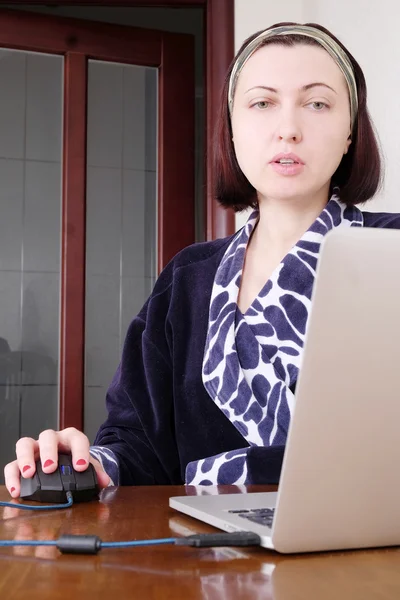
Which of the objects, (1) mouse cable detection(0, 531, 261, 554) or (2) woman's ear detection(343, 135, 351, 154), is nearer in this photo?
(1) mouse cable detection(0, 531, 261, 554)

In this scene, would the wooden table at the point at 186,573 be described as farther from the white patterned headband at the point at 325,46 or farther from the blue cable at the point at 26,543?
the white patterned headband at the point at 325,46

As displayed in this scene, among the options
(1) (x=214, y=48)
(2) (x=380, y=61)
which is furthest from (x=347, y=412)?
(1) (x=214, y=48)

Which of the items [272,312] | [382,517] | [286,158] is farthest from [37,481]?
[286,158]

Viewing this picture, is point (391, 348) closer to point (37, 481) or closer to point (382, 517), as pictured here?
point (382, 517)

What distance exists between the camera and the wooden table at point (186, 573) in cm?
44

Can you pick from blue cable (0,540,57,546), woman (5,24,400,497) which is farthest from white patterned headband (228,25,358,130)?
blue cable (0,540,57,546)

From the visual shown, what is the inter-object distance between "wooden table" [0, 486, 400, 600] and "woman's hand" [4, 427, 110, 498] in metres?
0.22

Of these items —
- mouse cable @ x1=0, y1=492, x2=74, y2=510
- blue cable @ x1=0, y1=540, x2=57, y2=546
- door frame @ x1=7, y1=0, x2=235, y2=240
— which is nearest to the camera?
blue cable @ x1=0, y1=540, x2=57, y2=546

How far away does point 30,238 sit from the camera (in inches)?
111

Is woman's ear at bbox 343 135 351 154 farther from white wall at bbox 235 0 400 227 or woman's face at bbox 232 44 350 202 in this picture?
white wall at bbox 235 0 400 227

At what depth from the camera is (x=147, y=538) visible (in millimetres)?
591

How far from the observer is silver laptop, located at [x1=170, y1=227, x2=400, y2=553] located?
18.0 inches

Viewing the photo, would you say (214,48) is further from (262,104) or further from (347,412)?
(347,412)

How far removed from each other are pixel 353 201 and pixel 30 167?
175 cm
